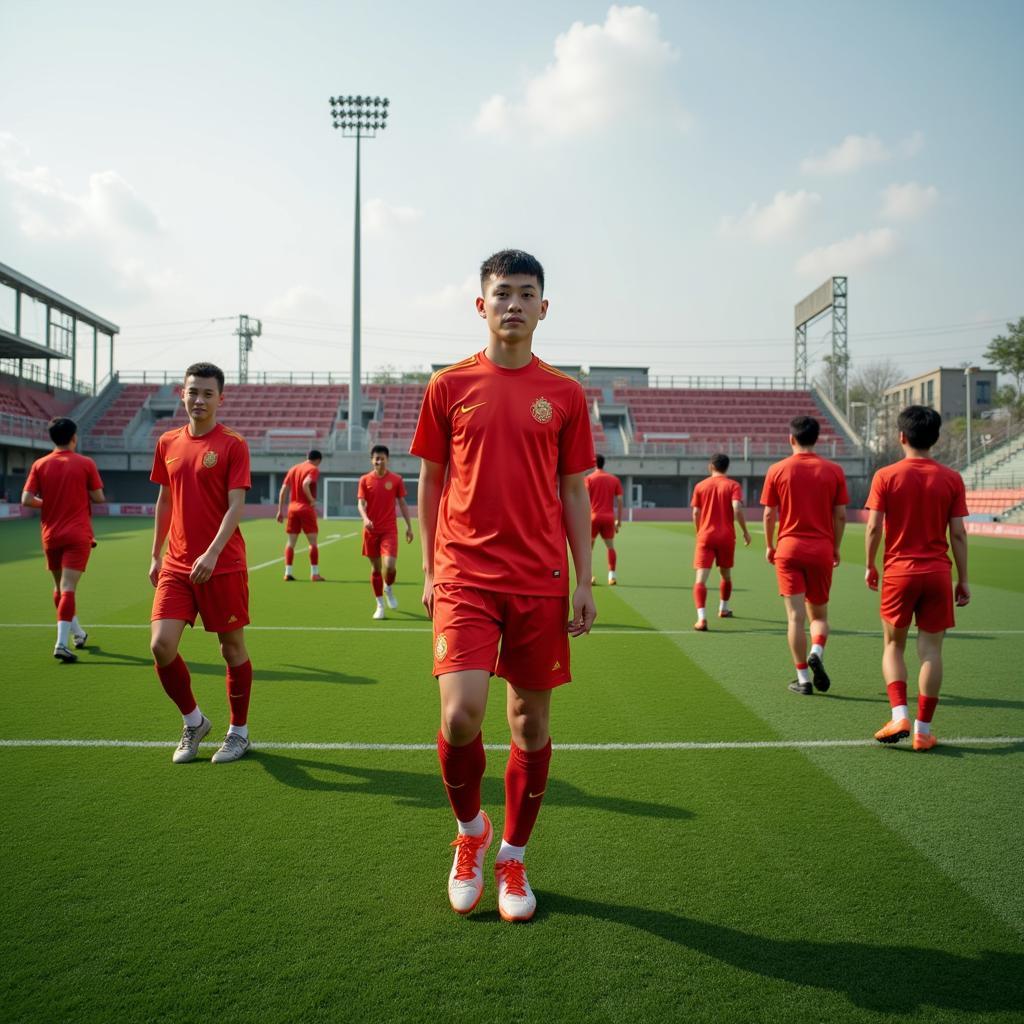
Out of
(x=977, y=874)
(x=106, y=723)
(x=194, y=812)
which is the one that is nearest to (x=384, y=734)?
(x=194, y=812)

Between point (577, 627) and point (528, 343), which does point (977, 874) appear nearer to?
point (577, 627)

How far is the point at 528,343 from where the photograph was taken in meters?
3.00

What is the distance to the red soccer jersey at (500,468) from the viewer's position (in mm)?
2875

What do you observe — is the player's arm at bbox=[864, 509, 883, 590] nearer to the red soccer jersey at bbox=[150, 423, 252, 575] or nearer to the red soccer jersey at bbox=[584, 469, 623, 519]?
the red soccer jersey at bbox=[150, 423, 252, 575]

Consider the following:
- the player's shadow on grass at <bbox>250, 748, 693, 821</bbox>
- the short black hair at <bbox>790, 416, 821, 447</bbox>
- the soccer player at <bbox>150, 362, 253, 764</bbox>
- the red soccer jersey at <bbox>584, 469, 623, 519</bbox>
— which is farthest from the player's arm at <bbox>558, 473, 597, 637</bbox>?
the red soccer jersey at <bbox>584, 469, 623, 519</bbox>

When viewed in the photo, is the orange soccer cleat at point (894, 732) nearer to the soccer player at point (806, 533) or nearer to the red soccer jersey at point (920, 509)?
the red soccer jersey at point (920, 509)

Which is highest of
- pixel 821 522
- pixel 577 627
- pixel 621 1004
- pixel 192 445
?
pixel 192 445

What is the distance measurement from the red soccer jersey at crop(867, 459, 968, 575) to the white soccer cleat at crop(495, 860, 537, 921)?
3086 millimetres

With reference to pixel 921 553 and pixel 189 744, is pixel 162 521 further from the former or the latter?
pixel 921 553

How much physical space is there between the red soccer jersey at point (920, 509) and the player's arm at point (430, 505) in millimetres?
2685

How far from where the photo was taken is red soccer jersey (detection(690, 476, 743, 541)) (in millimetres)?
8938

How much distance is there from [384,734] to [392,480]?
5617 mm

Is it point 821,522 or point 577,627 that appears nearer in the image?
point 577,627

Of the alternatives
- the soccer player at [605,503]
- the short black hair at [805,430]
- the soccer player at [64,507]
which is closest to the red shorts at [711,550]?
the short black hair at [805,430]
